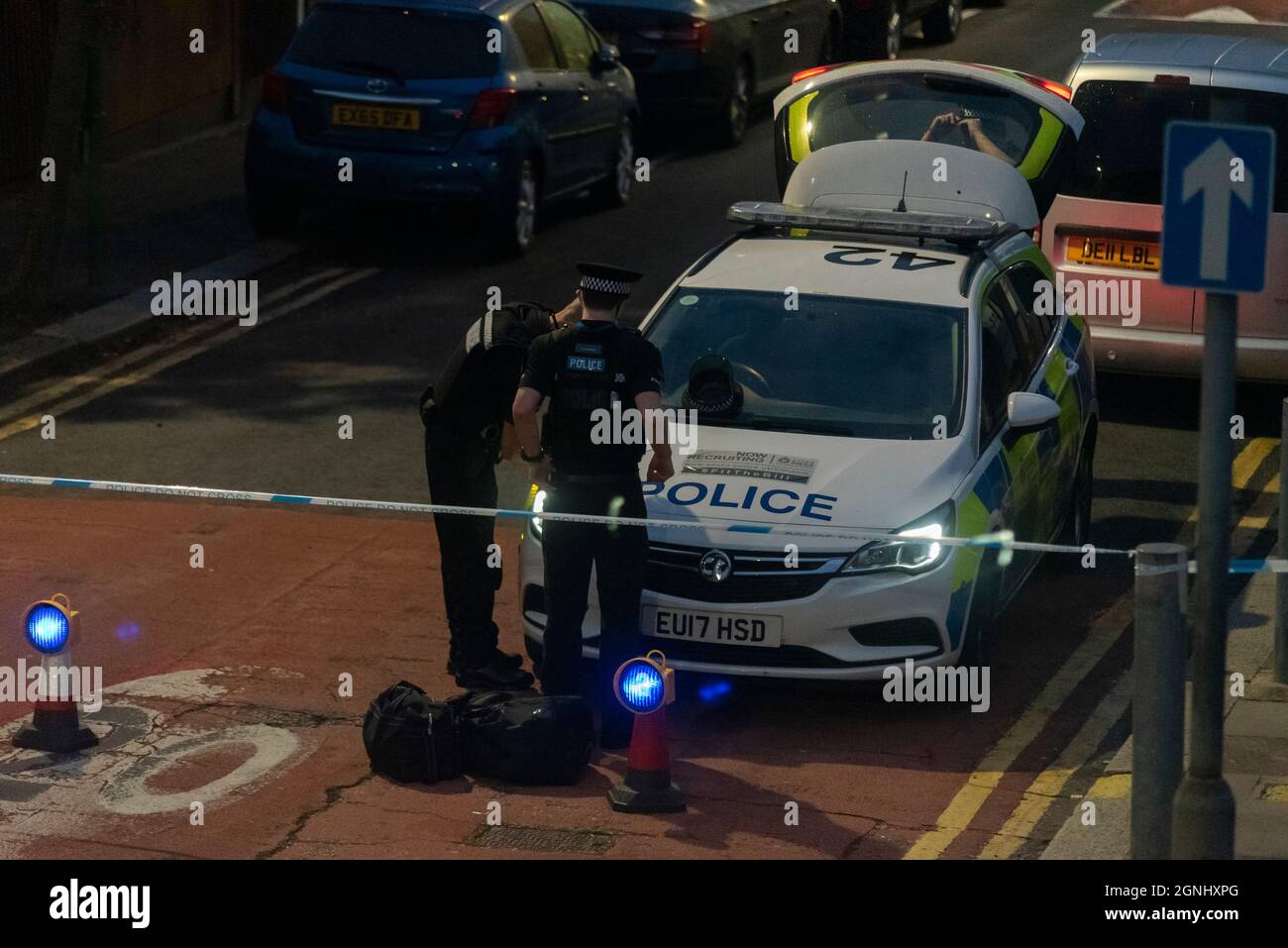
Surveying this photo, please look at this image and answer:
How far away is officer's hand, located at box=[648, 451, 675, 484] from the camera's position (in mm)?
8641

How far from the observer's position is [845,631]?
884cm

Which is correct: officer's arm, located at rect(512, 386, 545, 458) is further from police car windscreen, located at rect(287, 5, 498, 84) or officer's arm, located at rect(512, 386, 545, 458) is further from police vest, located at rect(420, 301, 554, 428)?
police car windscreen, located at rect(287, 5, 498, 84)

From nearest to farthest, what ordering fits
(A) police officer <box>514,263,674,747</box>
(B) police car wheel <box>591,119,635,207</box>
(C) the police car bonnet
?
(A) police officer <box>514,263,674,747</box> → (C) the police car bonnet → (B) police car wheel <box>591,119,635,207</box>

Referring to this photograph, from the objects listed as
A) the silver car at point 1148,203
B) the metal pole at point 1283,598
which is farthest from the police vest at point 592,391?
the silver car at point 1148,203

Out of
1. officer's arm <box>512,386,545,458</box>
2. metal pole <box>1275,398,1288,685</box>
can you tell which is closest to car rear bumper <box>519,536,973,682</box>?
officer's arm <box>512,386,545,458</box>

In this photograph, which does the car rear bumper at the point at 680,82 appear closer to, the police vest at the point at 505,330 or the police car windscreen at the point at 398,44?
the police car windscreen at the point at 398,44

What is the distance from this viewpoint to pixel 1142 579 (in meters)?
6.86

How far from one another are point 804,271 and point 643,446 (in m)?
2.09

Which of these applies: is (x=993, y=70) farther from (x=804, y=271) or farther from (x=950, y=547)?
(x=950, y=547)

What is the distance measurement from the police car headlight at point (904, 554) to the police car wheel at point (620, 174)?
1069 cm

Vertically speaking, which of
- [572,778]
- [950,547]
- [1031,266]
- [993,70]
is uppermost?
[993,70]

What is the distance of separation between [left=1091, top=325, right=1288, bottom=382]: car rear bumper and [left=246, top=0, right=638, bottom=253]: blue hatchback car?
5.20 m

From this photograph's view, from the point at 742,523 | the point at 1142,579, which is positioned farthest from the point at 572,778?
the point at 1142,579

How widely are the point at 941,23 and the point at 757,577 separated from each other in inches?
771
